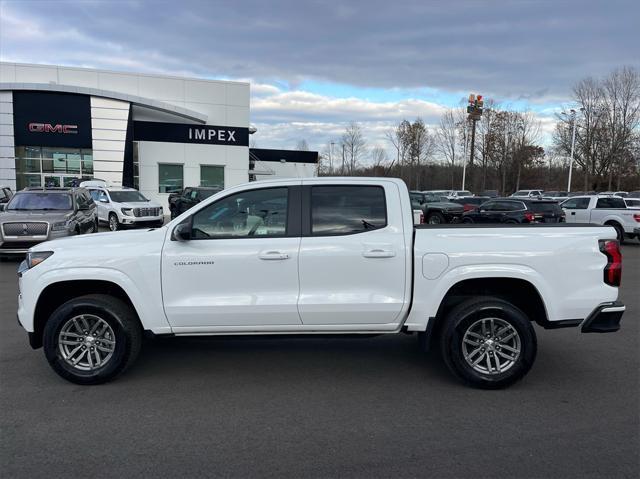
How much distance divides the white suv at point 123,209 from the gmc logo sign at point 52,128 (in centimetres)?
1002

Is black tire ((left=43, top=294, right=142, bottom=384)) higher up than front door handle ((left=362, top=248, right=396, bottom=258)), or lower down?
lower down

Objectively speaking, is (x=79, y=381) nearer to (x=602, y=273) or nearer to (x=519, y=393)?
(x=519, y=393)

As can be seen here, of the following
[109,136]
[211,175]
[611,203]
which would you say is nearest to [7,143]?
[109,136]

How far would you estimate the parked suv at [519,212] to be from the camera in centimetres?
1897

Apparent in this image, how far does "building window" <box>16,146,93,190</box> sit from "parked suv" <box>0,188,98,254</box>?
17.4 m

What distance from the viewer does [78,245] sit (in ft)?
15.4

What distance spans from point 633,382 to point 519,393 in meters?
1.21

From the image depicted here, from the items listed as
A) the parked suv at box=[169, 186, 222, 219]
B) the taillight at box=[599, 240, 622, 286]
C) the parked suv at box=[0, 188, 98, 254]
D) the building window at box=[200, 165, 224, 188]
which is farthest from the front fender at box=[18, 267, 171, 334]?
the building window at box=[200, 165, 224, 188]

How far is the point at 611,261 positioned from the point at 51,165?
32590mm

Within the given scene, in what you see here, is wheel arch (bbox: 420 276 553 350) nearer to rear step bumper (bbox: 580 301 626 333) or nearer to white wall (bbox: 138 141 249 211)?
rear step bumper (bbox: 580 301 626 333)

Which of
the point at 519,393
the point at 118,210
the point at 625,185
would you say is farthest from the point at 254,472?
the point at 625,185

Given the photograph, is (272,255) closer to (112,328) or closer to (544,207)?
(112,328)

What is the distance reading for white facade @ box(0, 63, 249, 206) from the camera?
29859 millimetres

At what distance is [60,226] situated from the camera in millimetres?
12664
